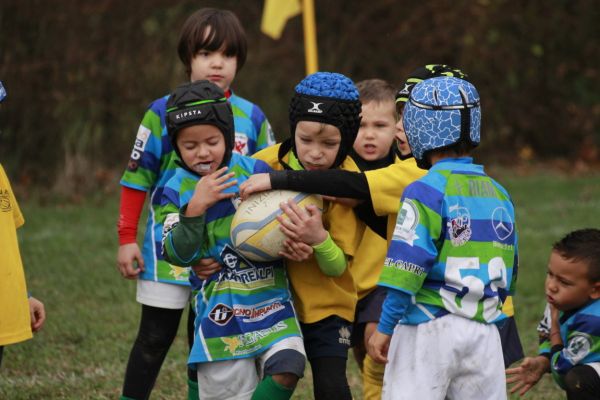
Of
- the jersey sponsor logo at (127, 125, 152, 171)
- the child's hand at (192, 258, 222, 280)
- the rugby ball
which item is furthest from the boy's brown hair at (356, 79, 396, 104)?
the child's hand at (192, 258, 222, 280)

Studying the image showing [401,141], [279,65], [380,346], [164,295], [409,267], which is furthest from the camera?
[279,65]

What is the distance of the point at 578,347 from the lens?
4.02 meters

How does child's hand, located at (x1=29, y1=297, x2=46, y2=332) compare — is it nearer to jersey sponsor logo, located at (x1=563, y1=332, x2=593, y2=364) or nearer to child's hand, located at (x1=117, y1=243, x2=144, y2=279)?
child's hand, located at (x1=117, y1=243, x2=144, y2=279)

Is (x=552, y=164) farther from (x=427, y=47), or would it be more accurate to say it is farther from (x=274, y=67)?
(x=274, y=67)

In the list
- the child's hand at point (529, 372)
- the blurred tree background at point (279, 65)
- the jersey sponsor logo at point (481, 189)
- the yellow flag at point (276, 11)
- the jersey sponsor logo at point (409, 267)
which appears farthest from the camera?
the blurred tree background at point (279, 65)

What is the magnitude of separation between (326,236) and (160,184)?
129 cm

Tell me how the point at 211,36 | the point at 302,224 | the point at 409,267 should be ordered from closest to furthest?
1. the point at 409,267
2. the point at 302,224
3. the point at 211,36

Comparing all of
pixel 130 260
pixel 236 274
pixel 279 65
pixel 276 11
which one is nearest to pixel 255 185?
pixel 236 274

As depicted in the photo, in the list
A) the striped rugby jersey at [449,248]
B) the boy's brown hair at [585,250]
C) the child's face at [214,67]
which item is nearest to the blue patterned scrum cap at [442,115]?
the striped rugby jersey at [449,248]

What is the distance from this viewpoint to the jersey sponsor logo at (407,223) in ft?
11.3

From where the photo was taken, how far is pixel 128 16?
1324 centimetres

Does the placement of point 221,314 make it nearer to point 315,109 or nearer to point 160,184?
point 315,109

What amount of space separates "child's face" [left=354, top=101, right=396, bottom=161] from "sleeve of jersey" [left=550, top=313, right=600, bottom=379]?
1.10m

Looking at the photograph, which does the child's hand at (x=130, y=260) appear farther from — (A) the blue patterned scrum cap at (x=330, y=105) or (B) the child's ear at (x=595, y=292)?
(B) the child's ear at (x=595, y=292)
